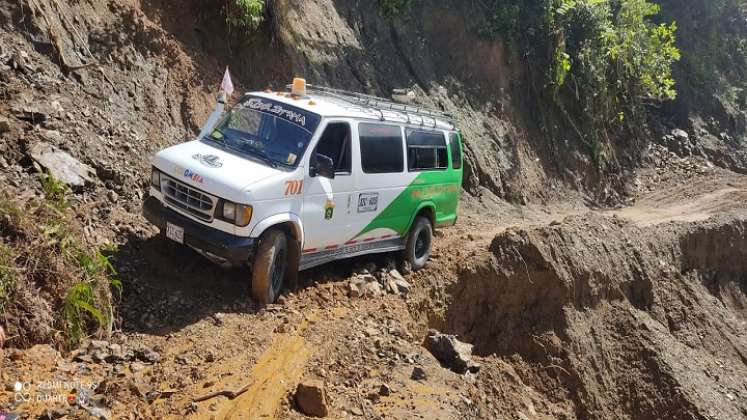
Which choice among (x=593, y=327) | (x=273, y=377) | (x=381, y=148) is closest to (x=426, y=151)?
(x=381, y=148)

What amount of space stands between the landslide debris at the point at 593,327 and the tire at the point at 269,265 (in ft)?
9.99

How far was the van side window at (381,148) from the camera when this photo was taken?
8.38 meters

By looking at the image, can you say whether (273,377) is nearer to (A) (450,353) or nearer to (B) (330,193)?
(B) (330,193)

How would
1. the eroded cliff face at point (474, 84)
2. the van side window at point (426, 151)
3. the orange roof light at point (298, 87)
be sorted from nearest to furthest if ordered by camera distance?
the orange roof light at point (298, 87), the van side window at point (426, 151), the eroded cliff face at point (474, 84)

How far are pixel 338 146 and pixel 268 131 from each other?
0.86 m

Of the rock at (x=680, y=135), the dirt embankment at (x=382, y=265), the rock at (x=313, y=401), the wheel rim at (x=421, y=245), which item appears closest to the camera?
the rock at (x=313, y=401)

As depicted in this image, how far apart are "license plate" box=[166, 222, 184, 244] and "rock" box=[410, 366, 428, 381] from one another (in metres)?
2.72

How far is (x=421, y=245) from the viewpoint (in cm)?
1016

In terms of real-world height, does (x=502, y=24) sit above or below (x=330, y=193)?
above

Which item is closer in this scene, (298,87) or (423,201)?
(298,87)

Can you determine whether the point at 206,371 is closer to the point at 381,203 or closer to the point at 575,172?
the point at 381,203

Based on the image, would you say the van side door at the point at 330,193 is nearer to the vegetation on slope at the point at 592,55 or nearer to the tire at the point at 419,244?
the tire at the point at 419,244

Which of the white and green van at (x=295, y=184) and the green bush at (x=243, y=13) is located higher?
the green bush at (x=243, y=13)

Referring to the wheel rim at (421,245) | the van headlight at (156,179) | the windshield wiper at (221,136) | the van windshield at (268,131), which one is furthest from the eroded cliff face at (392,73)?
the wheel rim at (421,245)
